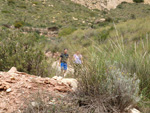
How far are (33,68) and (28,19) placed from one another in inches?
843

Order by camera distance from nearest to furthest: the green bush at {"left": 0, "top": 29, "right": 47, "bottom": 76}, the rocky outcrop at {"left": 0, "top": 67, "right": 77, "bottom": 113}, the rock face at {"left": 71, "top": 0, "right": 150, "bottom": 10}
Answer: the rocky outcrop at {"left": 0, "top": 67, "right": 77, "bottom": 113} → the green bush at {"left": 0, "top": 29, "right": 47, "bottom": 76} → the rock face at {"left": 71, "top": 0, "right": 150, "bottom": 10}

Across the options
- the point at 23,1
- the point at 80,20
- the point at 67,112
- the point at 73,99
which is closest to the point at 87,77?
the point at 73,99

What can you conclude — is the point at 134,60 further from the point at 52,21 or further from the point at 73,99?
the point at 52,21

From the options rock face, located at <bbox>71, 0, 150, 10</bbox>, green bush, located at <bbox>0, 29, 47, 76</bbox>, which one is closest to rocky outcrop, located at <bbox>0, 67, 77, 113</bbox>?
green bush, located at <bbox>0, 29, 47, 76</bbox>

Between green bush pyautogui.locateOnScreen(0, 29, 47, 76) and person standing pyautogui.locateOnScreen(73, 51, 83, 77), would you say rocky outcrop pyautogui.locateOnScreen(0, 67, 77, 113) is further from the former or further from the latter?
green bush pyautogui.locateOnScreen(0, 29, 47, 76)

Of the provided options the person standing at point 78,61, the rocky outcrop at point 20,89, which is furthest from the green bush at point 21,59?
the person standing at point 78,61

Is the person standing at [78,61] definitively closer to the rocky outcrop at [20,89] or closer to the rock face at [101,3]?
the rocky outcrop at [20,89]

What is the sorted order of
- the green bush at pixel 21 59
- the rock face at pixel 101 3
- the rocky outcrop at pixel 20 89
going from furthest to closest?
the rock face at pixel 101 3 → the green bush at pixel 21 59 → the rocky outcrop at pixel 20 89

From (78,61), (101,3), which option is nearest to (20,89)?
(78,61)

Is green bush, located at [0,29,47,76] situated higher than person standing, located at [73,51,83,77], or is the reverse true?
person standing, located at [73,51,83,77]

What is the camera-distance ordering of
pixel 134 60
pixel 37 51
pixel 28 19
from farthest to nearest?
pixel 28 19, pixel 37 51, pixel 134 60

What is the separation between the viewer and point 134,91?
6.31 feet

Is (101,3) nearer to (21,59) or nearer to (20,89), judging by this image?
(21,59)

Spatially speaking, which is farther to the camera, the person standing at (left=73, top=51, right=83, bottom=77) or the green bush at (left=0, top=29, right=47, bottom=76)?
the green bush at (left=0, top=29, right=47, bottom=76)
